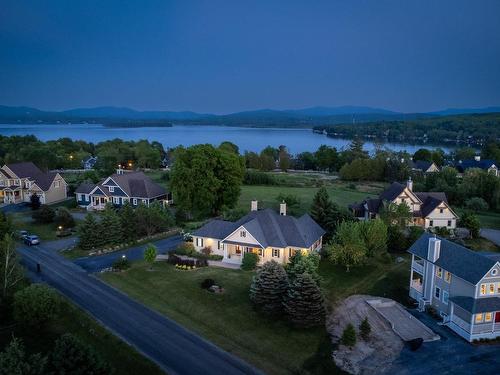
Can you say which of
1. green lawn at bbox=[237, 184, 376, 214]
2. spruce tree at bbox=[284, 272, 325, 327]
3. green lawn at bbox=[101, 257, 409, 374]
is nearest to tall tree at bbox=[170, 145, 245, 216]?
green lawn at bbox=[237, 184, 376, 214]

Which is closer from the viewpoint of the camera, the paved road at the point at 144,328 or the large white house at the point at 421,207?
the paved road at the point at 144,328

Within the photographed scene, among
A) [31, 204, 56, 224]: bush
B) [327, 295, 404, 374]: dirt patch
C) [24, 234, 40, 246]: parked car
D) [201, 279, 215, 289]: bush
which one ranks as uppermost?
[31, 204, 56, 224]: bush

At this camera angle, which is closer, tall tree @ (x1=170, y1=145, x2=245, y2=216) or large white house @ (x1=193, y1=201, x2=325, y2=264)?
large white house @ (x1=193, y1=201, x2=325, y2=264)

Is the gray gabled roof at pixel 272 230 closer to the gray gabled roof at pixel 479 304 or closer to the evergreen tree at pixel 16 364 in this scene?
the gray gabled roof at pixel 479 304

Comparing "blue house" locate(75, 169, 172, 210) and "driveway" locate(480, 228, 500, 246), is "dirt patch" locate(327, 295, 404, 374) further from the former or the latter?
"blue house" locate(75, 169, 172, 210)

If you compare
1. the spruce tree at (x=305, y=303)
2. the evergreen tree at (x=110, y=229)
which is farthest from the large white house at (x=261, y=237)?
the spruce tree at (x=305, y=303)

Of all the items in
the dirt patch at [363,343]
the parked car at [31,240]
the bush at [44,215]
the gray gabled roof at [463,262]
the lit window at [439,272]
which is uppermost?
the gray gabled roof at [463,262]
